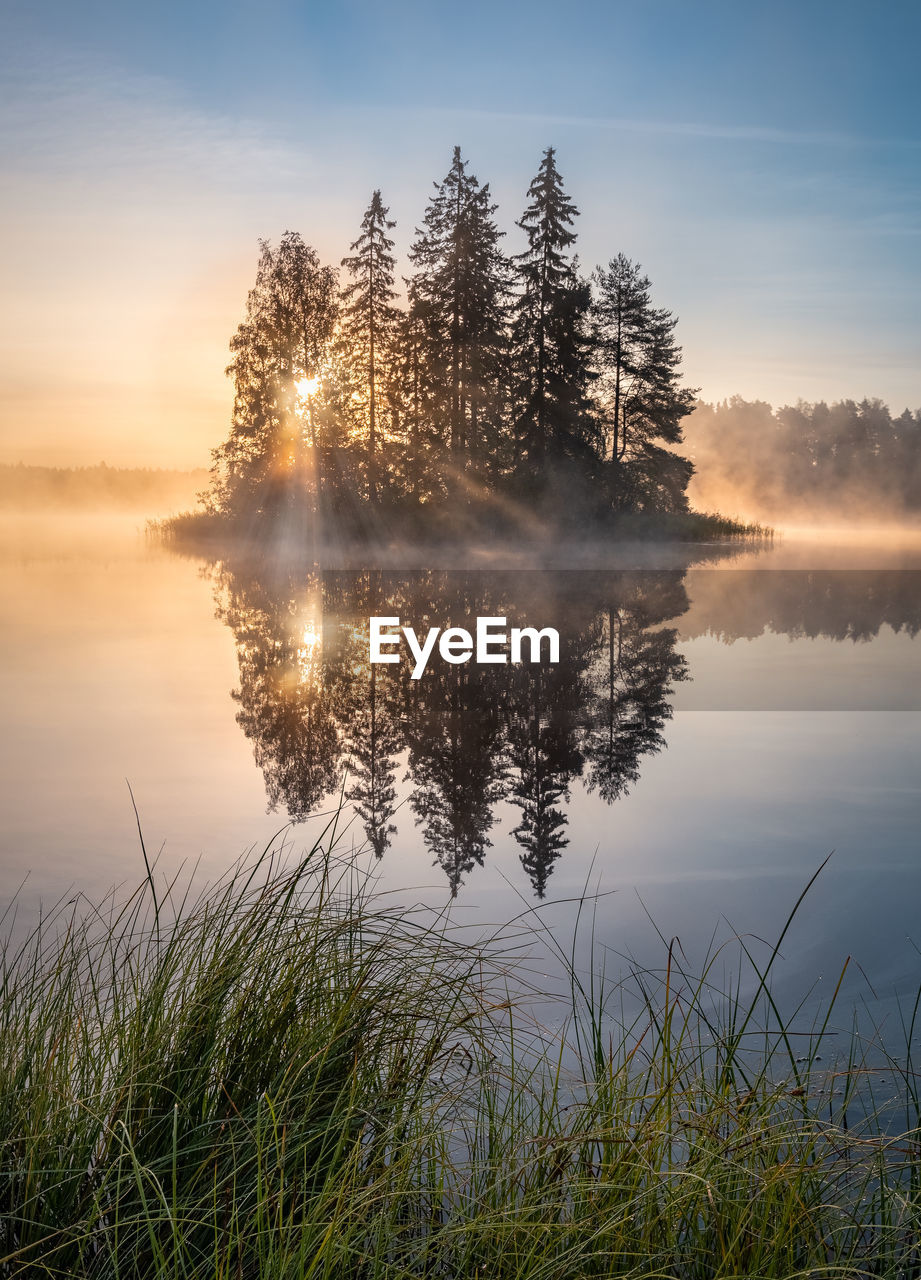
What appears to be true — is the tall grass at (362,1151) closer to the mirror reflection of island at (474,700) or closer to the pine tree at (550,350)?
the mirror reflection of island at (474,700)

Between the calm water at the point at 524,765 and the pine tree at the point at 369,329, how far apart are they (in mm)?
22657

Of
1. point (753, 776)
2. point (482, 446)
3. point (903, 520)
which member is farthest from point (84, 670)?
point (903, 520)

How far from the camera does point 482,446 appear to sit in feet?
117

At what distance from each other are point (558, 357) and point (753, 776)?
29429 millimetres

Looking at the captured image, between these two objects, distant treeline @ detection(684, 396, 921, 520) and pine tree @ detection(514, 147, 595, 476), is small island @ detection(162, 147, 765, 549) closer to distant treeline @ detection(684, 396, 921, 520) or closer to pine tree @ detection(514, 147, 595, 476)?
pine tree @ detection(514, 147, 595, 476)

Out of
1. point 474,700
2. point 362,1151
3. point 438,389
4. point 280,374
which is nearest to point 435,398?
point 438,389

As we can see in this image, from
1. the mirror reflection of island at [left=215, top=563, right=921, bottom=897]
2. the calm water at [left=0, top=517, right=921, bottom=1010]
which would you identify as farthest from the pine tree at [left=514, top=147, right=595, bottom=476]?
the calm water at [left=0, top=517, right=921, bottom=1010]

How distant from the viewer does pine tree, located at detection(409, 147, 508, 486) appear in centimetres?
3528

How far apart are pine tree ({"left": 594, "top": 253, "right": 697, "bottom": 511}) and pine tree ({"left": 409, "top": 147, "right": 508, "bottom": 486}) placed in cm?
662

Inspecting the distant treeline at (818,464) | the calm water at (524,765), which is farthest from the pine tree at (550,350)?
the distant treeline at (818,464)

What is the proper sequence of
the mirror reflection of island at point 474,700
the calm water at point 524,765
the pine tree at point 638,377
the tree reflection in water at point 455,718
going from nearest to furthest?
the calm water at point 524,765 → the tree reflection in water at point 455,718 → the mirror reflection of island at point 474,700 → the pine tree at point 638,377

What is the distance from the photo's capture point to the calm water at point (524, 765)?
5375 mm

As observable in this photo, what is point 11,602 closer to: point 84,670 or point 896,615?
point 84,670

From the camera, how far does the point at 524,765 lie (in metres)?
7.86
